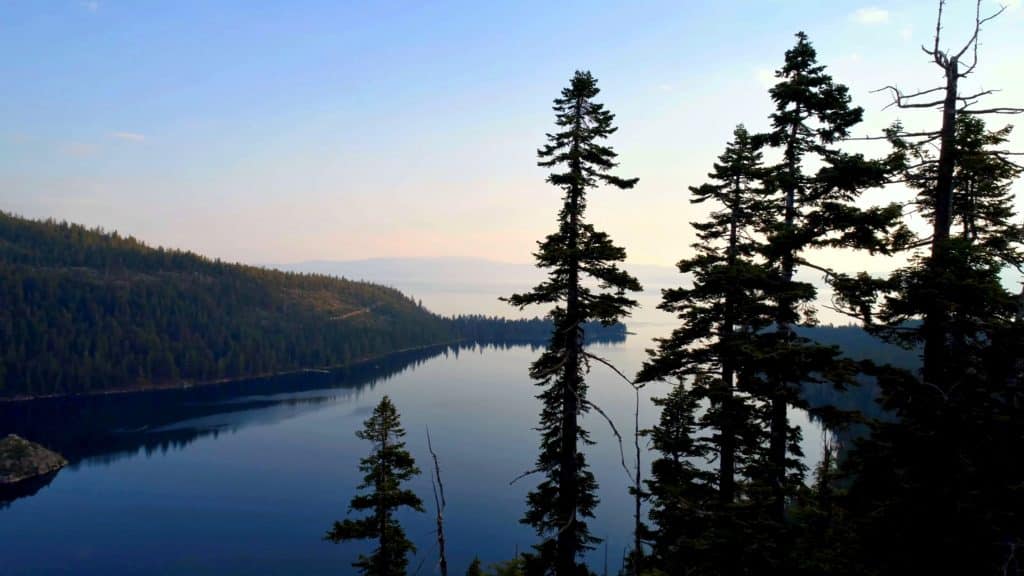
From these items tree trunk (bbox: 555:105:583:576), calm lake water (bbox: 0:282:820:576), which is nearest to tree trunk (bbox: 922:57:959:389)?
tree trunk (bbox: 555:105:583:576)

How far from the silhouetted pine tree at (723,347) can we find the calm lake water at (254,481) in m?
9.78

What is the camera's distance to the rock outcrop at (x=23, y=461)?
8062 centimetres

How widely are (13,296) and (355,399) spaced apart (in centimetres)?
14420

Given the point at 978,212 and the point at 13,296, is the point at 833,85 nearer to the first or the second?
the point at 978,212

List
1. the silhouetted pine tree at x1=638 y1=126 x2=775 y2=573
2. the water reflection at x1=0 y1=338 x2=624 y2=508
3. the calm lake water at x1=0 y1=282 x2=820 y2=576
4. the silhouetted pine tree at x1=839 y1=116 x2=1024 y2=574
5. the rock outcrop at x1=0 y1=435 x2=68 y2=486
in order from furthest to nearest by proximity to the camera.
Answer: the water reflection at x1=0 y1=338 x2=624 y2=508 → the rock outcrop at x1=0 y1=435 x2=68 y2=486 → the calm lake water at x1=0 y1=282 x2=820 y2=576 → the silhouetted pine tree at x1=638 y1=126 x2=775 y2=573 → the silhouetted pine tree at x1=839 y1=116 x2=1024 y2=574

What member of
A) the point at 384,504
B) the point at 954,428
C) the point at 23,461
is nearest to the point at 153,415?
the point at 23,461

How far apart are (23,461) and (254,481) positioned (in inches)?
1424

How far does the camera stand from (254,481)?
7956 cm

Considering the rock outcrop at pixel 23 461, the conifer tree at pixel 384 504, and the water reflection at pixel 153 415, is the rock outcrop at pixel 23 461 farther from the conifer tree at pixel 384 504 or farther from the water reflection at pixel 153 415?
the conifer tree at pixel 384 504

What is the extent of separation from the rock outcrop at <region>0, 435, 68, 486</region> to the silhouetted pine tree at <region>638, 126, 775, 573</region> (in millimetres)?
99779

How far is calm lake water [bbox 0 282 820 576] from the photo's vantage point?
187 ft

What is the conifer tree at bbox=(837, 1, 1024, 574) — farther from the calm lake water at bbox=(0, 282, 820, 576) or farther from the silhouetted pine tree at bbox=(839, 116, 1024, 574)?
the calm lake water at bbox=(0, 282, 820, 576)

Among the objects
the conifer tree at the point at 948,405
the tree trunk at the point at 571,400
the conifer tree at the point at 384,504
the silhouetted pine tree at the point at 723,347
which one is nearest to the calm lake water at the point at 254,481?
the conifer tree at the point at 384,504

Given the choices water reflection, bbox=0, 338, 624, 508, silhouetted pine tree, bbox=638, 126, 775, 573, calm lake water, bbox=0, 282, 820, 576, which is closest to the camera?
silhouetted pine tree, bbox=638, 126, 775, 573
